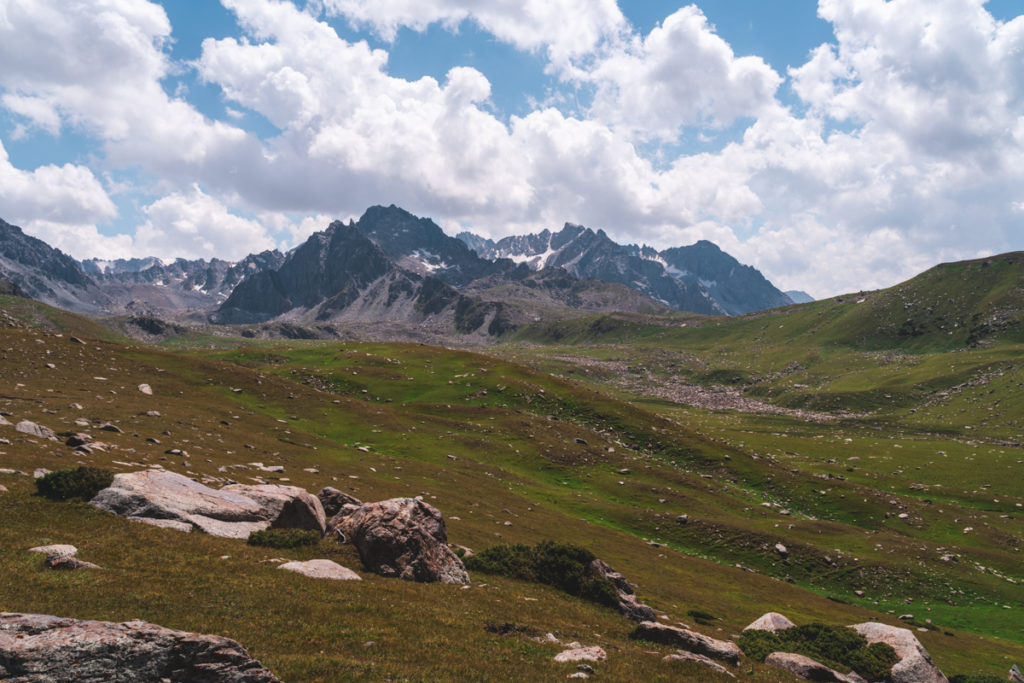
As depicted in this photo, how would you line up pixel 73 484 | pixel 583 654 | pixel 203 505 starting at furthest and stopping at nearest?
pixel 203 505
pixel 73 484
pixel 583 654

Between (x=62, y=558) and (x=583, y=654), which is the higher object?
(x=62, y=558)

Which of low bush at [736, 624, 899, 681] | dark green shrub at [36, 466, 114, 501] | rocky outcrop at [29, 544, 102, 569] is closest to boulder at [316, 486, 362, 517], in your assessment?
dark green shrub at [36, 466, 114, 501]

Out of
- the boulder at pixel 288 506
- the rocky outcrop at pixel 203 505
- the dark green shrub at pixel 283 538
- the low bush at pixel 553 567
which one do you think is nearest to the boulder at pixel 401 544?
the boulder at pixel 288 506

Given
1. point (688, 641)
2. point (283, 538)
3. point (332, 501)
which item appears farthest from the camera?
point (332, 501)

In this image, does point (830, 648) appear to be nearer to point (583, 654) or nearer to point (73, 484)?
point (583, 654)

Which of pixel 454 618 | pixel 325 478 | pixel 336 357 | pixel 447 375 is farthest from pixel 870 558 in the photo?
pixel 336 357

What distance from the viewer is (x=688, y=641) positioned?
24.8m

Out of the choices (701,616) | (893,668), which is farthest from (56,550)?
(893,668)

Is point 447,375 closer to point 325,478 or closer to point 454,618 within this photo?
point 325,478

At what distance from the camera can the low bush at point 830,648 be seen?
27656 millimetres

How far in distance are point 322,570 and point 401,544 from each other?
4010 mm

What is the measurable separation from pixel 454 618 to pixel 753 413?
179223mm

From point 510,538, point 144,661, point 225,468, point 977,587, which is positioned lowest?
point 977,587

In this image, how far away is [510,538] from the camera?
4144cm
